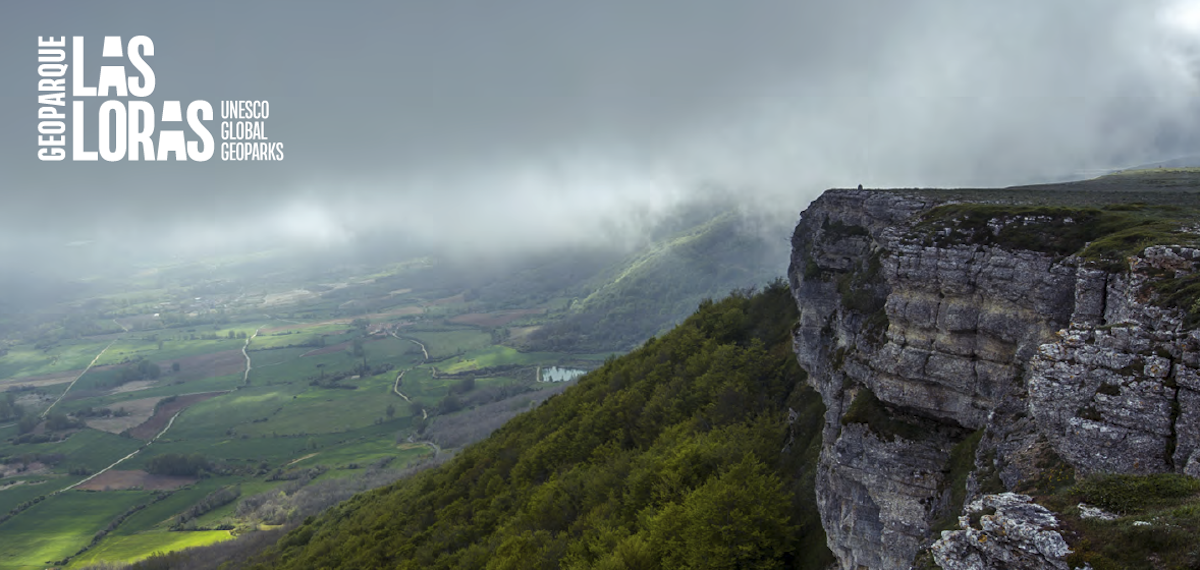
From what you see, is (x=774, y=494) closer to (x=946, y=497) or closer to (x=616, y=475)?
(x=946, y=497)

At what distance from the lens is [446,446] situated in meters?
167

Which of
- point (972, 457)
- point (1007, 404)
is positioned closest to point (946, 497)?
point (972, 457)

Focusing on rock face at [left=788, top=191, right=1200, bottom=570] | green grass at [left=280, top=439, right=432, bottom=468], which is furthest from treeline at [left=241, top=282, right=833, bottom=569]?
green grass at [left=280, top=439, right=432, bottom=468]

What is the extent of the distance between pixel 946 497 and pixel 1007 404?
488 cm

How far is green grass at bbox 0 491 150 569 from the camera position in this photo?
128 meters

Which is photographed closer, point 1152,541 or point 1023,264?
point 1152,541

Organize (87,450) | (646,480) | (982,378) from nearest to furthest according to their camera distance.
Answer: (982,378) → (646,480) → (87,450)

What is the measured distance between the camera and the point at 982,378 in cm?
2562

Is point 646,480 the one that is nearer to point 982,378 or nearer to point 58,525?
point 982,378

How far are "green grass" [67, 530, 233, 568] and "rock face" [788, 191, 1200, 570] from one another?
459 feet

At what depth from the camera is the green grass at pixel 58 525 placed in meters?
Answer: 128

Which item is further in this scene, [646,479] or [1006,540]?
[646,479]

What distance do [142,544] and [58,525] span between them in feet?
117

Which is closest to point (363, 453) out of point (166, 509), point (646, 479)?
point (166, 509)
